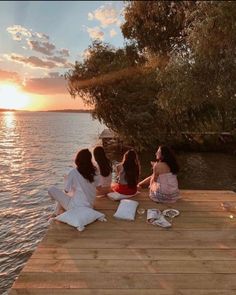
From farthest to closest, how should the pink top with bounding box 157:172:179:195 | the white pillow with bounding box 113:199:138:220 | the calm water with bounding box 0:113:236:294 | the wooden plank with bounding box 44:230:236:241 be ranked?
the calm water with bounding box 0:113:236:294 < the pink top with bounding box 157:172:179:195 < the white pillow with bounding box 113:199:138:220 < the wooden plank with bounding box 44:230:236:241

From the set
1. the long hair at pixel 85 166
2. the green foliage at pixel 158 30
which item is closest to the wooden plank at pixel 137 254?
the long hair at pixel 85 166

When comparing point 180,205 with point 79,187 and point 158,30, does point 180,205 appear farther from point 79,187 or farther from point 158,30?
point 158,30

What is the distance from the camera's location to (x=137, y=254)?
Answer: 21.5ft

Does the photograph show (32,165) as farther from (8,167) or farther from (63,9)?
(63,9)

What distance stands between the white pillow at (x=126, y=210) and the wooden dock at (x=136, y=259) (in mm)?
157

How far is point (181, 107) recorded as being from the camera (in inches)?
514

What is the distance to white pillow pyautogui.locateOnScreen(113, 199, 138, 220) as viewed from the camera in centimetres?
851

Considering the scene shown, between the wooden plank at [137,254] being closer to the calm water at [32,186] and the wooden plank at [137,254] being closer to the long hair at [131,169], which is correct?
the calm water at [32,186]

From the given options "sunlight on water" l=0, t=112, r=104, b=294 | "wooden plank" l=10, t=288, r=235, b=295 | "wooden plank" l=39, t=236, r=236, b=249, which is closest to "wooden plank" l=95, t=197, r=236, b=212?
"wooden plank" l=39, t=236, r=236, b=249

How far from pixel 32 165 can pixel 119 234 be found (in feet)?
66.5

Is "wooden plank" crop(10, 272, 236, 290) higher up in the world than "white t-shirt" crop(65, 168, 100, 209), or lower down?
lower down

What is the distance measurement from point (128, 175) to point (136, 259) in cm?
400

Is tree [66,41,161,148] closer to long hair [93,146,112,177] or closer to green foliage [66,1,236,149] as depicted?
green foliage [66,1,236,149]

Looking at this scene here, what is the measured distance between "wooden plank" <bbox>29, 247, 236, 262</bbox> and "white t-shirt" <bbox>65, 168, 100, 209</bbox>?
1.97 m
